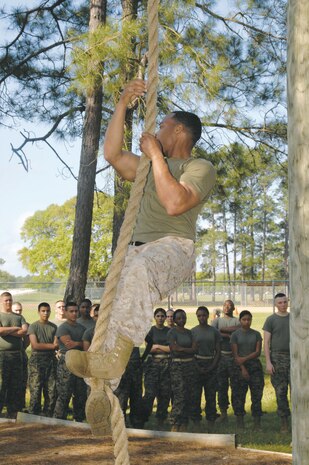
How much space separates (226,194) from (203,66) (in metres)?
2.18

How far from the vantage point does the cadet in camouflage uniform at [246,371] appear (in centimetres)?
915

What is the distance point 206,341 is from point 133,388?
1.03 meters

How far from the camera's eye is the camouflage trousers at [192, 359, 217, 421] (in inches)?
364

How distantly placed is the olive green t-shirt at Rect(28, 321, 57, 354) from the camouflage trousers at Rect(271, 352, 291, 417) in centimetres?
261

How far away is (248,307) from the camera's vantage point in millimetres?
38312

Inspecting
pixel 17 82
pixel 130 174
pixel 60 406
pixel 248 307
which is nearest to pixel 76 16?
pixel 17 82

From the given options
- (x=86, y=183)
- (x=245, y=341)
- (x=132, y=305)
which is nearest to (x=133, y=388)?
(x=245, y=341)

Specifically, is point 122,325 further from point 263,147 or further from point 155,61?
point 263,147

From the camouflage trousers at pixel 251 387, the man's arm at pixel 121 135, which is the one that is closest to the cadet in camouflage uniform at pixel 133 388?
the camouflage trousers at pixel 251 387

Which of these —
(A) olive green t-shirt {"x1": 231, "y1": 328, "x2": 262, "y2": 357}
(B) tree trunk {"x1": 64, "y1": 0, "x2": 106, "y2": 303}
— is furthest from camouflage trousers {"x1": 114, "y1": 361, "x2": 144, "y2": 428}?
(B) tree trunk {"x1": 64, "y1": 0, "x2": 106, "y2": 303}

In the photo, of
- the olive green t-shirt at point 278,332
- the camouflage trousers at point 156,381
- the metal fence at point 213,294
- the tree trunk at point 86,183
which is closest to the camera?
the olive green t-shirt at point 278,332

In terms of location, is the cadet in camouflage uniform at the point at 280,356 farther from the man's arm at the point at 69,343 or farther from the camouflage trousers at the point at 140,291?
the camouflage trousers at the point at 140,291

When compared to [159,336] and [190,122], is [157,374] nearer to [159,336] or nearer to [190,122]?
[159,336]

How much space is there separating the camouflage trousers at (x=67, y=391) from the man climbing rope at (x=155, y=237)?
590 centimetres
